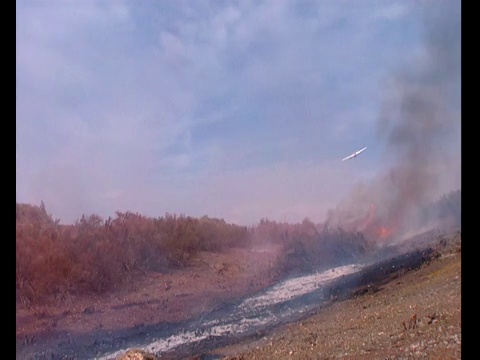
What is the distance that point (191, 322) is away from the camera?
8750mm

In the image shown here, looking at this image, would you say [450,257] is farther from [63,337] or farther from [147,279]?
[63,337]

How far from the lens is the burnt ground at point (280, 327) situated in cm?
670

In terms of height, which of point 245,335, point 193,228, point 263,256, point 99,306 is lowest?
point 245,335

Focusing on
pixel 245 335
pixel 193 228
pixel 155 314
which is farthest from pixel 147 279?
pixel 245 335

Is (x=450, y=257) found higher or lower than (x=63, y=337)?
higher

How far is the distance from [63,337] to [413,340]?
212 inches

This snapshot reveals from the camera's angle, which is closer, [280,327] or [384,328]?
[384,328]

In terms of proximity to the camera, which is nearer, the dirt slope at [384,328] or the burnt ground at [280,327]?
the dirt slope at [384,328]

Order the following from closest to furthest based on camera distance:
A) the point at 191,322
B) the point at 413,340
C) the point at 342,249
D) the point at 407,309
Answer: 1. the point at 413,340
2. the point at 407,309
3. the point at 191,322
4. the point at 342,249

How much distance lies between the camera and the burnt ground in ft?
22.0

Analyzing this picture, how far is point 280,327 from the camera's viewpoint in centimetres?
845

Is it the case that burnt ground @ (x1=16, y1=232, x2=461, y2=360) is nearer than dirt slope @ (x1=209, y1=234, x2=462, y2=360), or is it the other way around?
dirt slope @ (x1=209, y1=234, x2=462, y2=360)
